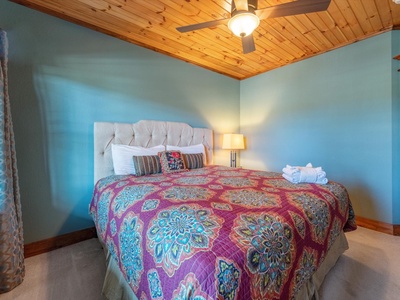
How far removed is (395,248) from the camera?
1.97 metres

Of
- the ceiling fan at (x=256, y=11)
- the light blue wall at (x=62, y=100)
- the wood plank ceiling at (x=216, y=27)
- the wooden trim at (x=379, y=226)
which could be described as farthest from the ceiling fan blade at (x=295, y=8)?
the wooden trim at (x=379, y=226)

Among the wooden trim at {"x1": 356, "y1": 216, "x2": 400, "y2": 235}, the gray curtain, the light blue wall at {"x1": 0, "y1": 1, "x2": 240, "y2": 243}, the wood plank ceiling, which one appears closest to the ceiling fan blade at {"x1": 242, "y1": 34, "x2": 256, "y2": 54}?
the wood plank ceiling

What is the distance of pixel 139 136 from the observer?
8.19ft

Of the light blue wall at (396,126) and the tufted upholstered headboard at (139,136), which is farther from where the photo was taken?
the light blue wall at (396,126)

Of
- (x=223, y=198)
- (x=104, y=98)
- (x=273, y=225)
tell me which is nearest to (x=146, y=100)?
(x=104, y=98)

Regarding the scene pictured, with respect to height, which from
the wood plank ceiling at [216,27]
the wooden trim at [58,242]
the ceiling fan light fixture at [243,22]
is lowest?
the wooden trim at [58,242]

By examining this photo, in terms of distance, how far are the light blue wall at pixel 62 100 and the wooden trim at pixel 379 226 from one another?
127 inches

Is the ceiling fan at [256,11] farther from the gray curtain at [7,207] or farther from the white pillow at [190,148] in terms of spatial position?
the gray curtain at [7,207]

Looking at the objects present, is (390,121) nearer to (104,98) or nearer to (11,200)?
(104,98)

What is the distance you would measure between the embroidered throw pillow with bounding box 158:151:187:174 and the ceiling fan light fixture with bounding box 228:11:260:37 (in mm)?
1485

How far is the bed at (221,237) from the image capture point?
69 cm

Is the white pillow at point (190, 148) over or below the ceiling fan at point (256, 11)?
below

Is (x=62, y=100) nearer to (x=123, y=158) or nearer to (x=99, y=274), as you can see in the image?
(x=123, y=158)

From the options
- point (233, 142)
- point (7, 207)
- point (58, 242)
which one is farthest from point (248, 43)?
point (58, 242)
